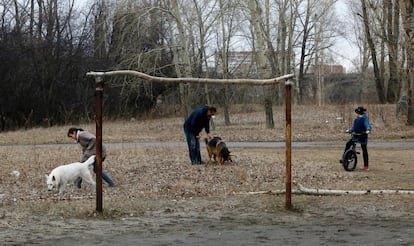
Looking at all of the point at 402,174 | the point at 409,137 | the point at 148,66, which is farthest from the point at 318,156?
the point at 148,66

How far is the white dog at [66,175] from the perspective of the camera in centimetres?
1153

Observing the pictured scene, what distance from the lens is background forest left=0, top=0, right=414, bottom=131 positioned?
30562 mm

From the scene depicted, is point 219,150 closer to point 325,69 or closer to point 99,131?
point 99,131

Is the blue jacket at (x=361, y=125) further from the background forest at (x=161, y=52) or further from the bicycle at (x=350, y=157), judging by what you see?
the background forest at (x=161, y=52)

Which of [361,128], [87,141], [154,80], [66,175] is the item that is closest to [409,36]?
[361,128]

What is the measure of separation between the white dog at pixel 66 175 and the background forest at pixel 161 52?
53.6 ft

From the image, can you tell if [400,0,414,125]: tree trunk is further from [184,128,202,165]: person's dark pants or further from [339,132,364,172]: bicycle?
[184,128,202,165]: person's dark pants

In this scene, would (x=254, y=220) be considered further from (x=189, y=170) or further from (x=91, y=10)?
(x=91, y=10)

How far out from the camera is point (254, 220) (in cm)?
920

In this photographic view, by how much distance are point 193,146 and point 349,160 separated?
4016mm

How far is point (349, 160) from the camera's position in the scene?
1536cm

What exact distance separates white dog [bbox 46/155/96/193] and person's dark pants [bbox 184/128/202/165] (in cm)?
433

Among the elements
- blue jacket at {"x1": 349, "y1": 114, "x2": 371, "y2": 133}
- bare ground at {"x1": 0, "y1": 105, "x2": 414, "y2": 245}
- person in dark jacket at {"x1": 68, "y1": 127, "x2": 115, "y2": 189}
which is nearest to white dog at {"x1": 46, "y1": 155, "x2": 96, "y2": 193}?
bare ground at {"x1": 0, "y1": 105, "x2": 414, "y2": 245}

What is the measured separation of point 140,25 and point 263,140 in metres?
9.20
